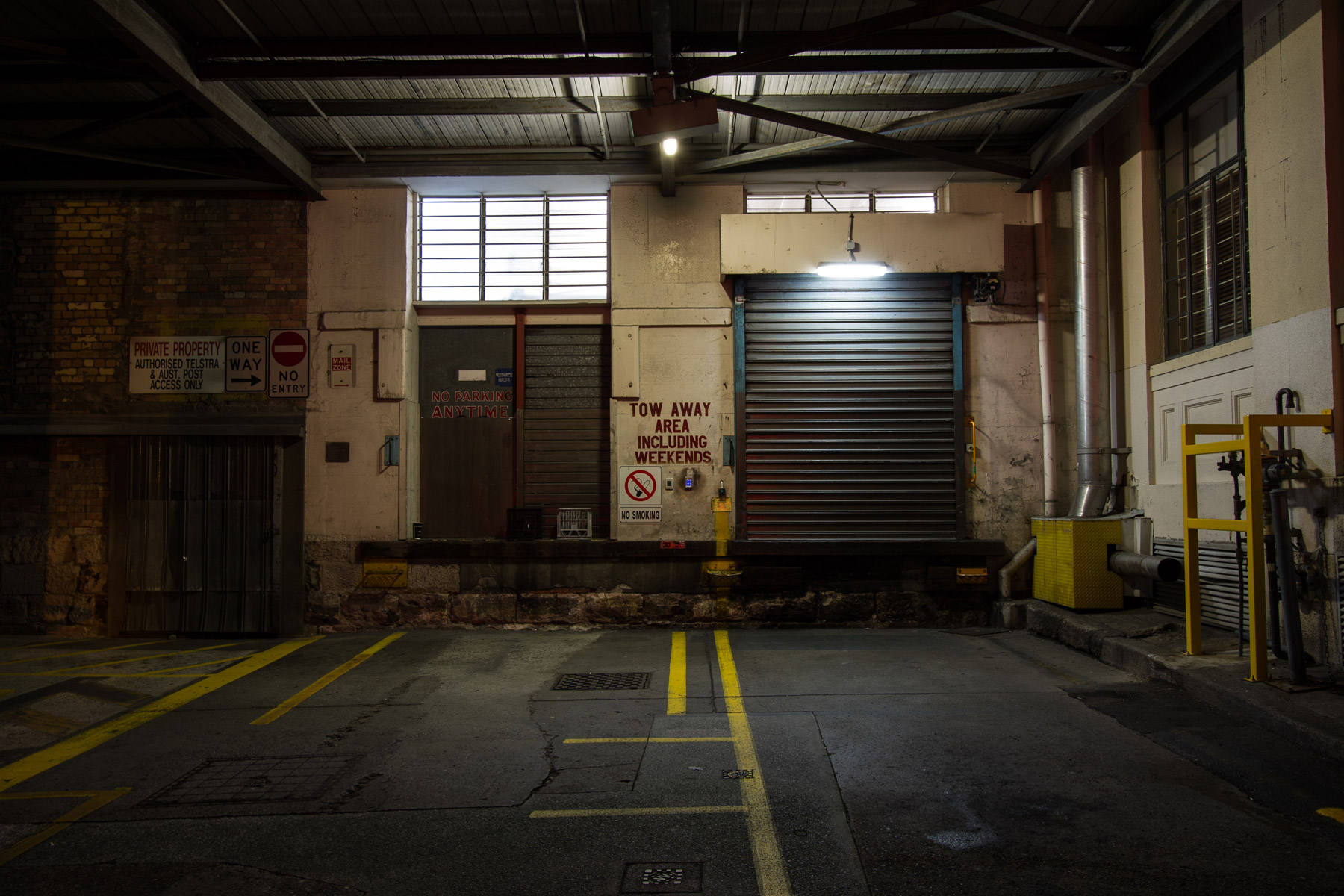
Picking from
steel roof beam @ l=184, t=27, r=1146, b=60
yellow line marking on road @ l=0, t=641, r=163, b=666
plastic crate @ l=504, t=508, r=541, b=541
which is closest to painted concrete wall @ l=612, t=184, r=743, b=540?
plastic crate @ l=504, t=508, r=541, b=541

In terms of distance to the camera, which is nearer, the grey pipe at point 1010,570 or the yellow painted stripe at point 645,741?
the yellow painted stripe at point 645,741

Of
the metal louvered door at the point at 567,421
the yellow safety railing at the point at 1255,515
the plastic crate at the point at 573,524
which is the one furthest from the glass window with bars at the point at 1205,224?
the plastic crate at the point at 573,524

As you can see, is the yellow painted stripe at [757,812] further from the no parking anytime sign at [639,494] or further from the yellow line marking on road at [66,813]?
the yellow line marking on road at [66,813]

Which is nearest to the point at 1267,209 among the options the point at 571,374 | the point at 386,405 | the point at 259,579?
the point at 571,374

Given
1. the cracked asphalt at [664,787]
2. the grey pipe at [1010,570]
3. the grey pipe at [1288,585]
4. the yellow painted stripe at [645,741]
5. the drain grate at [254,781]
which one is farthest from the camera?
the grey pipe at [1010,570]

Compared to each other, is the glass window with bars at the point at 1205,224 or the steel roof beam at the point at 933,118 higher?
the steel roof beam at the point at 933,118

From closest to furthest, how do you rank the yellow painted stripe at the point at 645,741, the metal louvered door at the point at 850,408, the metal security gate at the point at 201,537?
1. the yellow painted stripe at the point at 645,741
2. the metal security gate at the point at 201,537
3. the metal louvered door at the point at 850,408

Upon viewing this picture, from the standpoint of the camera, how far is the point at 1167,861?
3.38 metres

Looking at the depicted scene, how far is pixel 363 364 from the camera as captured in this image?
31.4ft

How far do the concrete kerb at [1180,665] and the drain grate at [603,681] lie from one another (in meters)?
4.18

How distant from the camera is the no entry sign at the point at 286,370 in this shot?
9555 mm

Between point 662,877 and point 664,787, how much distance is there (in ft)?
3.32

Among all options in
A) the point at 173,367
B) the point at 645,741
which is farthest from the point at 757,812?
the point at 173,367

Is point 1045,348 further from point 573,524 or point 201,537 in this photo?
point 201,537
